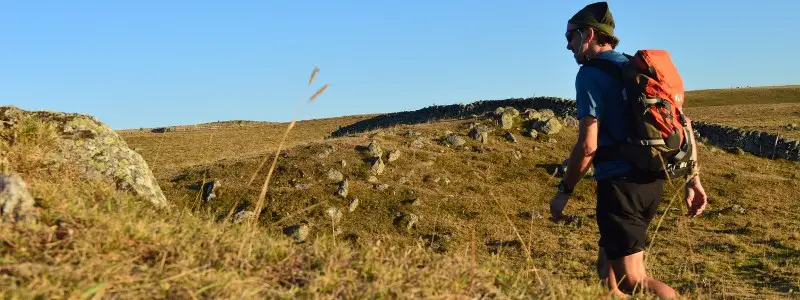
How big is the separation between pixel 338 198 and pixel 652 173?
11.6 meters

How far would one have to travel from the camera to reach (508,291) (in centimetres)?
358

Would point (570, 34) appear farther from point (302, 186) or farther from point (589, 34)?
point (302, 186)

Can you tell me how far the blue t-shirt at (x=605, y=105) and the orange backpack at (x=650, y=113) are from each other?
6 centimetres

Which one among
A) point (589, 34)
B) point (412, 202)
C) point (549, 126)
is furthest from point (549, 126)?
point (589, 34)

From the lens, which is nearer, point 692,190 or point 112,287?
point 112,287

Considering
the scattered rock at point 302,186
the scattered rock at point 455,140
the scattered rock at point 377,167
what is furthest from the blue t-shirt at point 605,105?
the scattered rock at point 455,140

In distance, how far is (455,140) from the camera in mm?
20203

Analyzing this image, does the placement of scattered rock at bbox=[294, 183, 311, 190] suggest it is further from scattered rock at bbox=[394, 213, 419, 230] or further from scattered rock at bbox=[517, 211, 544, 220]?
scattered rock at bbox=[517, 211, 544, 220]

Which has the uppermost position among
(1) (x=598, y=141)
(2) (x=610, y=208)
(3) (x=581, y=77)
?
(3) (x=581, y=77)

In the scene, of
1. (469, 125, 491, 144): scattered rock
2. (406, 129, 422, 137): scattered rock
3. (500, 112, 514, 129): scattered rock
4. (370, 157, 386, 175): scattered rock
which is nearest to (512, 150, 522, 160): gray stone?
(469, 125, 491, 144): scattered rock

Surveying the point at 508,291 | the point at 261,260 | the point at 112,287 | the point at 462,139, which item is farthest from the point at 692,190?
the point at 462,139

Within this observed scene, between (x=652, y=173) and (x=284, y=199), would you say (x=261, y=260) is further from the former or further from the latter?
(x=284, y=199)

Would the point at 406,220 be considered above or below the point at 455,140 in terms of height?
below

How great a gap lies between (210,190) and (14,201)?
13054 millimetres
